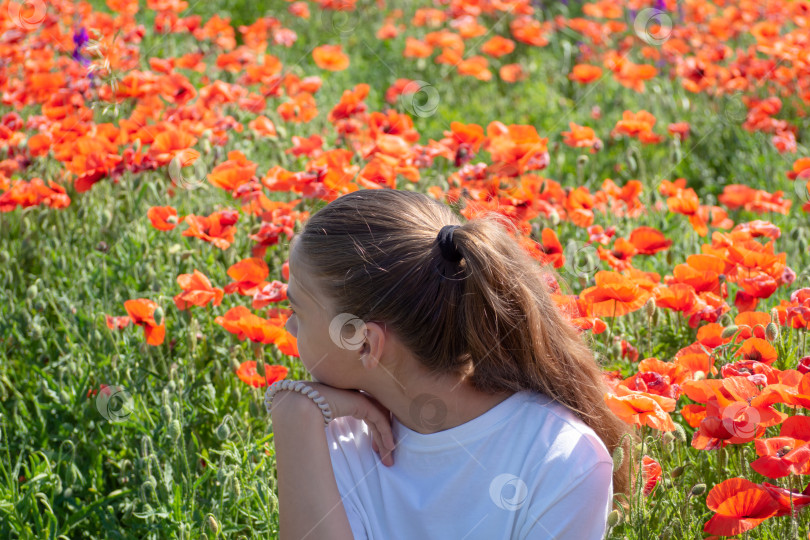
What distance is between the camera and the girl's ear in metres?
1.53

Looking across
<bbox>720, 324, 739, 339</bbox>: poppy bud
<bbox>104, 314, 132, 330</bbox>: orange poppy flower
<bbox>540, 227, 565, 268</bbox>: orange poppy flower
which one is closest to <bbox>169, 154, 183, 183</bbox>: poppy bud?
<bbox>104, 314, 132, 330</bbox>: orange poppy flower

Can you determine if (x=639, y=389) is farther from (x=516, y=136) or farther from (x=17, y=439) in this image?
(x=17, y=439)

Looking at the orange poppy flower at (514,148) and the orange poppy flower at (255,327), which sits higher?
the orange poppy flower at (514,148)

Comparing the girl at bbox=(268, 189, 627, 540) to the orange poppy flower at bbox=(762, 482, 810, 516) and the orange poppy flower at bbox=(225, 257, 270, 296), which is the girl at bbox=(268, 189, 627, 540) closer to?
the orange poppy flower at bbox=(762, 482, 810, 516)

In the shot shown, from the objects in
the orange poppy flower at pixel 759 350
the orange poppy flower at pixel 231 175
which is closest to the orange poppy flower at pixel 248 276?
the orange poppy flower at pixel 231 175

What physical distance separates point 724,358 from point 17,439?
5.90 ft

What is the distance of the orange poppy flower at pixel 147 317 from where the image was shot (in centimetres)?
210

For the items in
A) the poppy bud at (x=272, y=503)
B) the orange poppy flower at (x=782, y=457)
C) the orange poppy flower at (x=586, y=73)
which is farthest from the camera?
the orange poppy flower at (x=586, y=73)

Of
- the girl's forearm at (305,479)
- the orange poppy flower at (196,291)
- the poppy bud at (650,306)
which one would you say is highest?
the poppy bud at (650,306)

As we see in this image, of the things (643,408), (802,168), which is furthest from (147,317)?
(802,168)

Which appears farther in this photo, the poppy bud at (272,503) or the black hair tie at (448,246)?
the poppy bud at (272,503)

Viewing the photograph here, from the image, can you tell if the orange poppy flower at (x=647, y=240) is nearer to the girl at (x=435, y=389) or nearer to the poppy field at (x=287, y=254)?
the poppy field at (x=287, y=254)

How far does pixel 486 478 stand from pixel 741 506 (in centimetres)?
41

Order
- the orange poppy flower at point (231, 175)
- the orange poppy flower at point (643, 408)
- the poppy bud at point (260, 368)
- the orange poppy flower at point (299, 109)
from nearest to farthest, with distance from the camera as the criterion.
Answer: the orange poppy flower at point (643, 408) < the poppy bud at point (260, 368) < the orange poppy flower at point (231, 175) < the orange poppy flower at point (299, 109)
